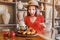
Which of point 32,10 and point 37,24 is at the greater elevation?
point 32,10

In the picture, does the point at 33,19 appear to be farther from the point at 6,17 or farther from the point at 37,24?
the point at 6,17

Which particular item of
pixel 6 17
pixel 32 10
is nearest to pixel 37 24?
pixel 32 10

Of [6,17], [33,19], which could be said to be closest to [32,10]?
[33,19]

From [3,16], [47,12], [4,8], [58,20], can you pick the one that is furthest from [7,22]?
[58,20]

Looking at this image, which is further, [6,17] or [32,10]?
[6,17]

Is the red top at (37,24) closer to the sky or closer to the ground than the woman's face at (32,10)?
closer to the ground

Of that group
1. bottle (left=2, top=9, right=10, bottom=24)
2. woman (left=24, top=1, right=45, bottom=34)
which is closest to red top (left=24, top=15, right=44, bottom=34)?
woman (left=24, top=1, right=45, bottom=34)

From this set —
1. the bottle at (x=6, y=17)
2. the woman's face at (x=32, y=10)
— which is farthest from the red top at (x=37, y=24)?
the bottle at (x=6, y=17)

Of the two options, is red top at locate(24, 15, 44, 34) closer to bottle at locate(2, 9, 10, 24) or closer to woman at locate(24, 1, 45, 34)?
woman at locate(24, 1, 45, 34)

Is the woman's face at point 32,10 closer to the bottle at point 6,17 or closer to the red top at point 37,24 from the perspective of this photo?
the red top at point 37,24

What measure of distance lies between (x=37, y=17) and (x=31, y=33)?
48cm

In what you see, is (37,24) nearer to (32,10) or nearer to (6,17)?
(32,10)

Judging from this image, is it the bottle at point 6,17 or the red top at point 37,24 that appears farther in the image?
the bottle at point 6,17

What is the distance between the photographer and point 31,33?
1701 millimetres
